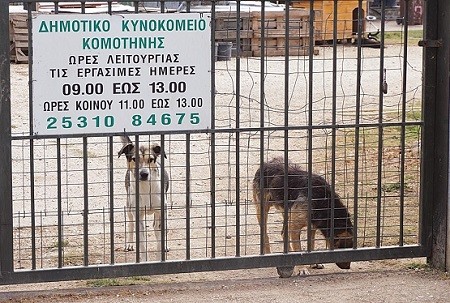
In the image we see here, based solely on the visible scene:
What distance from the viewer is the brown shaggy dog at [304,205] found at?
755 centimetres

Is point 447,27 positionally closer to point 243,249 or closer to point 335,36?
point 335,36

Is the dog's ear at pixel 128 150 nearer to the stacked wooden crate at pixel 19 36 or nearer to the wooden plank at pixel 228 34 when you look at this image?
the wooden plank at pixel 228 34

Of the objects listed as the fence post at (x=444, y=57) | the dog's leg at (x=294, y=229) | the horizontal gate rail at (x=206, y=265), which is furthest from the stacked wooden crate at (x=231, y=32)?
the horizontal gate rail at (x=206, y=265)

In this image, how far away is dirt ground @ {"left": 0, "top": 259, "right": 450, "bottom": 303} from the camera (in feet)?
22.6

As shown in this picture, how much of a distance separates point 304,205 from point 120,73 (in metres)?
1.79

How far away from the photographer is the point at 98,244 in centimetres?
891

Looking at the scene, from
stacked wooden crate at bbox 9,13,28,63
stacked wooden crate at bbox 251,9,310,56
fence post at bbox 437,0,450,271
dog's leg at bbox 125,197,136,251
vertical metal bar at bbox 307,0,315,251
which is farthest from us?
stacked wooden crate at bbox 9,13,28,63

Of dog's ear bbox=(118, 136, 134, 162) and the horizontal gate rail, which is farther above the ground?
dog's ear bbox=(118, 136, 134, 162)

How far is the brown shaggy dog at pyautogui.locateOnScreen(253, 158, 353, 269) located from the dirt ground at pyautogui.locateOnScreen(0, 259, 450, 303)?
29 centimetres

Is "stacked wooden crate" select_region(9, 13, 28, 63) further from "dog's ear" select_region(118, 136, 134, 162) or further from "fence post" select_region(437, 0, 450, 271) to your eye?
"fence post" select_region(437, 0, 450, 271)

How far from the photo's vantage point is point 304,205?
7.52m

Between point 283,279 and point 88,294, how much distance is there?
145 cm

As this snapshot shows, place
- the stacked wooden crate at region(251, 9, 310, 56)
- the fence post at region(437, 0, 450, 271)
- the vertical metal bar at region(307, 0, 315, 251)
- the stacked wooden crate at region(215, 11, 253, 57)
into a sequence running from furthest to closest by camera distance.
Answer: the stacked wooden crate at region(251, 9, 310, 56) < the stacked wooden crate at region(215, 11, 253, 57) < the fence post at region(437, 0, 450, 271) < the vertical metal bar at region(307, 0, 315, 251)

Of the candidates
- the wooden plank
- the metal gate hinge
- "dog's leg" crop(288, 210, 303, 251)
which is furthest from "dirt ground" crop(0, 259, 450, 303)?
the wooden plank
